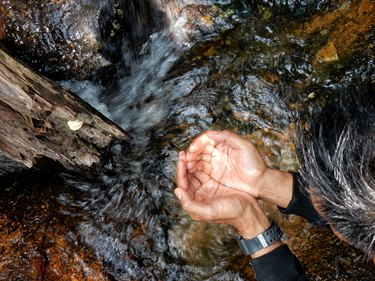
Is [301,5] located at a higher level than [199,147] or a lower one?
higher

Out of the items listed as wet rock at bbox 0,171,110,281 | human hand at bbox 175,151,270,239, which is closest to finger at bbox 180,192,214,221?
human hand at bbox 175,151,270,239

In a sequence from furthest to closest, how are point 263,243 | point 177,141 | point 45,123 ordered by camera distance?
point 177,141, point 45,123, point 263,243

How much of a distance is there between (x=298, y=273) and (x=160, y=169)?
168cm

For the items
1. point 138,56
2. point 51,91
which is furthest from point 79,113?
point 138,56

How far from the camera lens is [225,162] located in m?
2.67

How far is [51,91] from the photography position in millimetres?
2826

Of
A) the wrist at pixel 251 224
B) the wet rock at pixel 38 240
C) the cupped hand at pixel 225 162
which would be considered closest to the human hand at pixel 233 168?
the cupped hand at pixel 225 162

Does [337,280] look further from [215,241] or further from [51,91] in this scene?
[51,91]

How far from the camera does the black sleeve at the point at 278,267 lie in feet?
7.55

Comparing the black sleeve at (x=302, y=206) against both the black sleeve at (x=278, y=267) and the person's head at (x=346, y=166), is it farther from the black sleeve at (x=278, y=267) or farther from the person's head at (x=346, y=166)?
the black sleeve at (x=278, y=267)

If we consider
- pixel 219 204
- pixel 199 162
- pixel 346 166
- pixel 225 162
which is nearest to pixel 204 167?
pixel 199 162

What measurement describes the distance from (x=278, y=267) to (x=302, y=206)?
516 mm

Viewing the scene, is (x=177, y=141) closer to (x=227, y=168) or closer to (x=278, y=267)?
(x=227, y=168)

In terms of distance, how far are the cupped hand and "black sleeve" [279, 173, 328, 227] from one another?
0.90 ft
